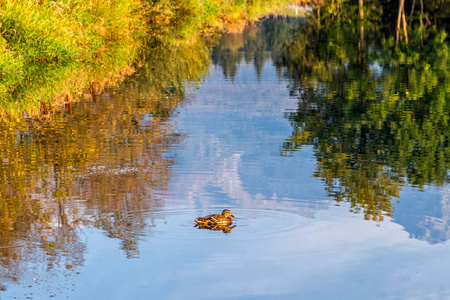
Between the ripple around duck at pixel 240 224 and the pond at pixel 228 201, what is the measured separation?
4 cm

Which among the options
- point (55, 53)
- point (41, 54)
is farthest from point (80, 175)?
point (55, 53)

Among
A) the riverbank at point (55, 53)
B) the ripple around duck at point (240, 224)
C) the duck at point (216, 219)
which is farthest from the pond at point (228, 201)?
the riverbank at point (55, 53)

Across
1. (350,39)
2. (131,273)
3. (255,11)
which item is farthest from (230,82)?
(255,11)

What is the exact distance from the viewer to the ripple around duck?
13945mm

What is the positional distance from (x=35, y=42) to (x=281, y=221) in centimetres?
1914

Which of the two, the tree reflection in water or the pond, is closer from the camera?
the pond

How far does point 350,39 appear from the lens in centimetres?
7262

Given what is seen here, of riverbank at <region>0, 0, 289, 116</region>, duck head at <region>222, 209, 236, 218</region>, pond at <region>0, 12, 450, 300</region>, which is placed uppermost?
riverbank at <region>0, 0, 289, 116</region>

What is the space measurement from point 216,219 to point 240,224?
661 mm

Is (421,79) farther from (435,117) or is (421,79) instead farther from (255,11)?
(255,11)

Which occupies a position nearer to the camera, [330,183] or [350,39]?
[330,183]

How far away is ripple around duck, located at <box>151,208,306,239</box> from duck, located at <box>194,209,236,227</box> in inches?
6.1

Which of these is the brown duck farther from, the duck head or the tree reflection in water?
the tree reflection in water

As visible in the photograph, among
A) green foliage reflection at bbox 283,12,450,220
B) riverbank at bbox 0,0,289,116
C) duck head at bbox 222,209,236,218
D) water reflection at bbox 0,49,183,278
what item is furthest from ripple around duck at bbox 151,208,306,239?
riverbank at bbox 0,0,289,116
